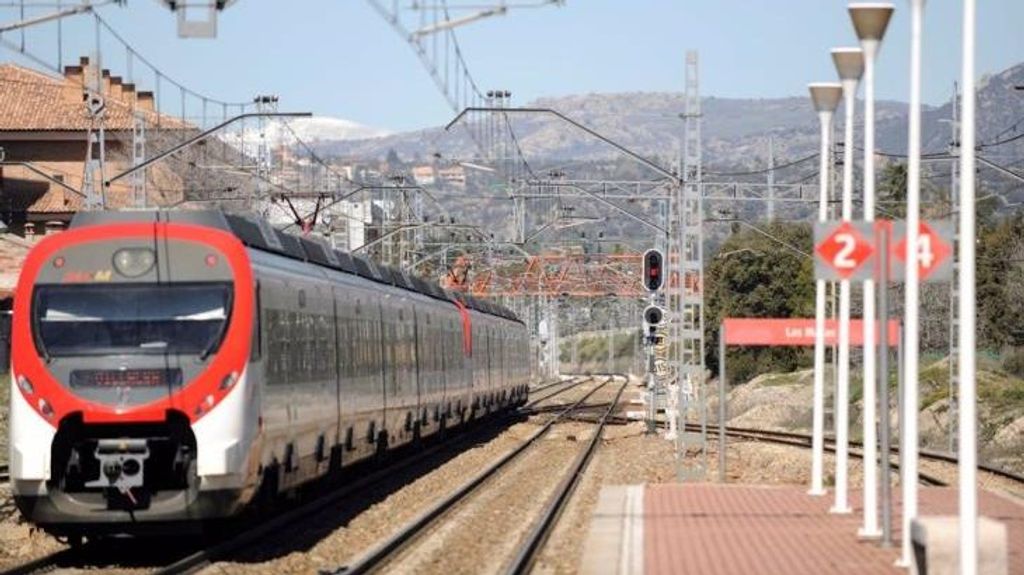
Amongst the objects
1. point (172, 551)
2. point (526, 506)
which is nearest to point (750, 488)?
point (526, 506)

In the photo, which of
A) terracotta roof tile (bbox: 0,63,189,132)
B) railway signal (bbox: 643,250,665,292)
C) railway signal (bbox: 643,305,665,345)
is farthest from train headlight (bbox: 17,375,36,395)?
terracotta roof tile (bbox: 0,63,189,132)

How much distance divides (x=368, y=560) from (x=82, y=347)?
335cm

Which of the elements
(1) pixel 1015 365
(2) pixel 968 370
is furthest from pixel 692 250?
(1) pixel 1015 365

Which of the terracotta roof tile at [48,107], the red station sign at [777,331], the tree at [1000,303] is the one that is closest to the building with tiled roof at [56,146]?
the terracotta roof tile at [48,107]

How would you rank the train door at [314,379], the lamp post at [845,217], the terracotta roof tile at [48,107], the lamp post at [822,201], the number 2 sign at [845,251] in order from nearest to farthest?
1. the number 2 sign at [845,251]
2. the lamp post at [845,217]
3. the train door at [314,379]
4. the lamp post at [822,201]
5. the terracotta roof tile at [48,107]

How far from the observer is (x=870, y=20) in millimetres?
16016

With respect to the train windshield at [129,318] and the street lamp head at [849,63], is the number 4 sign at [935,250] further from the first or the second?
the train windshield at [129,318]

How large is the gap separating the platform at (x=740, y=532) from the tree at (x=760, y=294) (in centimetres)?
5079

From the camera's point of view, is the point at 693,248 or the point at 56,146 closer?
the point at 693,248

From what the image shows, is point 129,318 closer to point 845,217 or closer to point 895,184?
point 845,217

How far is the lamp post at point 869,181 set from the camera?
1595 centimetres

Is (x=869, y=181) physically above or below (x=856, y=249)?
above

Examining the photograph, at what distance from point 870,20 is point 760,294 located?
6100 cm

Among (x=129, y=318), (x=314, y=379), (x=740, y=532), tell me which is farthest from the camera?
(x=314, y=379)
